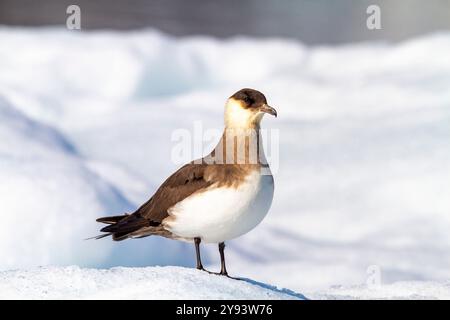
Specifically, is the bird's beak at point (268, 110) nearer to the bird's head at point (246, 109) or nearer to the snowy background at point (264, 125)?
the bird's head at point (246, 109)

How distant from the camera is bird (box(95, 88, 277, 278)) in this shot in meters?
3.86

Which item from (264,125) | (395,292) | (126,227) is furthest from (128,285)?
(264,125)

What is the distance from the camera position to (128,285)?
3.79 m

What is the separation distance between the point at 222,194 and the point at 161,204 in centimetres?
36

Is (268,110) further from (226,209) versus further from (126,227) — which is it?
(126,227)

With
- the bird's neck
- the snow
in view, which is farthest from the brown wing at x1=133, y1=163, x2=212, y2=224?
the snow

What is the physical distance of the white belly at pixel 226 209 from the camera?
385 centimetres

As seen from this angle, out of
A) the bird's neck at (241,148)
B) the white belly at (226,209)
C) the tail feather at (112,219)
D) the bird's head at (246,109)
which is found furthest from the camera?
the tail feather at (112,219)

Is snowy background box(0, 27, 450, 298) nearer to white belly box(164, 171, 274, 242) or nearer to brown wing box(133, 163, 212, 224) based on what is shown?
brown wing box(133, 163, 212, 224)

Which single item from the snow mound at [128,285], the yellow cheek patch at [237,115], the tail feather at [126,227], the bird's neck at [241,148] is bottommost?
the snow mound at [128,285]

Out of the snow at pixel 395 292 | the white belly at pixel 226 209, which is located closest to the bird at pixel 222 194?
the white belly at pixel 226 209

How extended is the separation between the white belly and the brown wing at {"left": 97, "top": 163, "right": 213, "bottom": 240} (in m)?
0.08

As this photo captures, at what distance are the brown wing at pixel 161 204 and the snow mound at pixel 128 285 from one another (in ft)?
0.70
